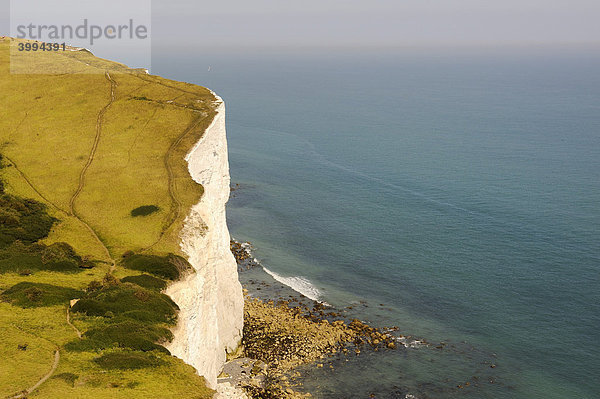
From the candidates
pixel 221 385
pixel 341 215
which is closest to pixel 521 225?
pixel 341 215

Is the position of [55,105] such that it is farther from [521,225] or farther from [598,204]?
[598,204]

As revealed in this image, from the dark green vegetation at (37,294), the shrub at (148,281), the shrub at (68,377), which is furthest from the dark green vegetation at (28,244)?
the shrub at (68,377)

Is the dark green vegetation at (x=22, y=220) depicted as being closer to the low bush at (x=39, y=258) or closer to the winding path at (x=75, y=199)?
the low bush at (x=39, y=258)

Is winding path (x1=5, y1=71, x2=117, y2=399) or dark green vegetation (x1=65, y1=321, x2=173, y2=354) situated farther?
dark green vegetation (x1=65, y1=321, x2=173, y2=354)

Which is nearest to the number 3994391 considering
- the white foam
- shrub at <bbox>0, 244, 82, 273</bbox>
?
the white foam

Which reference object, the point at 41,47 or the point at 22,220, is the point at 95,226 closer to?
the point at 22,220

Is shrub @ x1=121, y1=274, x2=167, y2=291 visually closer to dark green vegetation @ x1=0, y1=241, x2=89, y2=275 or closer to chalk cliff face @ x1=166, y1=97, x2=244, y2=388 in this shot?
chalk cliff face @ x1=166, y1=97, x2=244, y2=388
